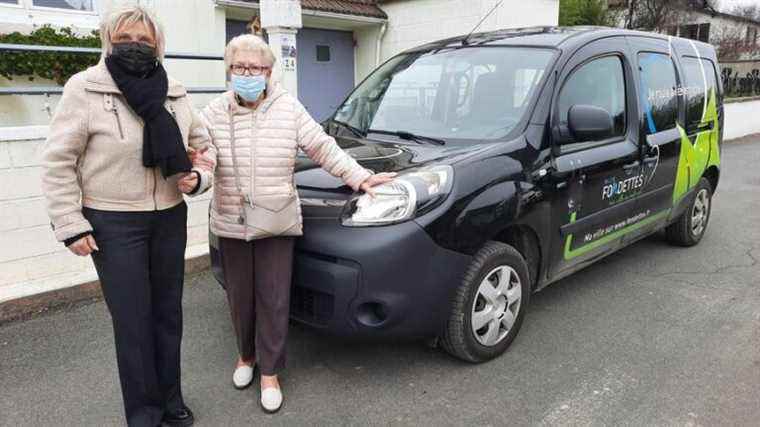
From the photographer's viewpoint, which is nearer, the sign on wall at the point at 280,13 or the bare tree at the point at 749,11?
the sign on wall at the point at 280,13

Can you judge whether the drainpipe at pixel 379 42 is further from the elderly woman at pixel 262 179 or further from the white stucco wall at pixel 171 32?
the elderly woman at pixel 262 179

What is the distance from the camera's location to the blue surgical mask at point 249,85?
8.34 ft

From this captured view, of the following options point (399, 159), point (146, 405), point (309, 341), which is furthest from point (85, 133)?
point (309, 341)

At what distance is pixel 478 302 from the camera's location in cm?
308

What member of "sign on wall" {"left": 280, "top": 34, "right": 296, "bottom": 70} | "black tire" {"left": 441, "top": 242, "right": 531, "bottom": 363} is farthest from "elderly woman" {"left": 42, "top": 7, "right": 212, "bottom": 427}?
"sign on wall" {"left": 280, "top": 34, "right": 296, "bottom": 70}

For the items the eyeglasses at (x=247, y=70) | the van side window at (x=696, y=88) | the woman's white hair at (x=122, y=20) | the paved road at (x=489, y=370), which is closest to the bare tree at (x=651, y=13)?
the van side window at (x=696, y=88)

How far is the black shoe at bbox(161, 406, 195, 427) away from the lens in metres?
2.68

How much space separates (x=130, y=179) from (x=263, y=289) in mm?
843

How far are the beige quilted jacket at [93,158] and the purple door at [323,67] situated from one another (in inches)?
298

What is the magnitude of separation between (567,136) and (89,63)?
5926 millimetres

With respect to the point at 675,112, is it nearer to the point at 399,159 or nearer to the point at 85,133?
the point at 399,159

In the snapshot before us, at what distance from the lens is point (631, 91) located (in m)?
4.13

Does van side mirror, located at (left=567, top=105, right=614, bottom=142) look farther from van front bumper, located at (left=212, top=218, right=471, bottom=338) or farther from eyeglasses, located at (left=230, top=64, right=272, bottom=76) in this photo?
eyeglasses, located at (left=230, top=64, right=272, bottom=76)

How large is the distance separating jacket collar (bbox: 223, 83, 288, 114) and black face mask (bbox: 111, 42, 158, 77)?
0.48 m
